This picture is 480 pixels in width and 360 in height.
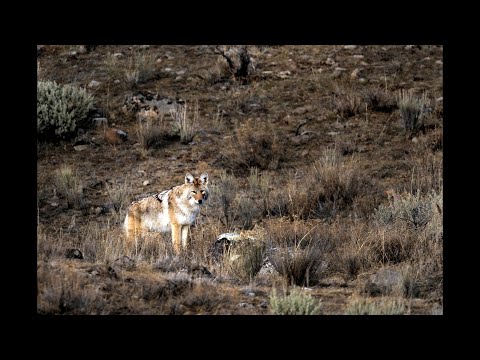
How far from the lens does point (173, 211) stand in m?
11.5

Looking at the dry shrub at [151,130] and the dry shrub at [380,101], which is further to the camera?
the dry shrub at [380,101]

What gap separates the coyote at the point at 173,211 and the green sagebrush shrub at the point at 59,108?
16.2 ft

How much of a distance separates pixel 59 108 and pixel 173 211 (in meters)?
5.66

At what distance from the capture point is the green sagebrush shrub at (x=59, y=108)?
15984 millimetres

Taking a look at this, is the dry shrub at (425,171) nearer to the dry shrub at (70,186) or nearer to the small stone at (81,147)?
the dry shrub at (70,186)

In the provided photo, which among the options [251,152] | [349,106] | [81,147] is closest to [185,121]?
[251,152]

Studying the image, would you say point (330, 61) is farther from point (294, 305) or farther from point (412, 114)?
point (294, 305)

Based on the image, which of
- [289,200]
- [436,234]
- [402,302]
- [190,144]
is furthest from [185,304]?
[190,144]

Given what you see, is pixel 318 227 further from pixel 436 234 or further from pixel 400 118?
pixel 400 118

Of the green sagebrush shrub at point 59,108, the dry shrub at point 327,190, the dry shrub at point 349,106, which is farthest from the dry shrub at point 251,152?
the green sagebrush shrub at point 59,108

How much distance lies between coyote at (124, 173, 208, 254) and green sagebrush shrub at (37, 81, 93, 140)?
16.2 feet

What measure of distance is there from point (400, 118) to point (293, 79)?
2960mm

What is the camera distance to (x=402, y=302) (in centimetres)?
805
